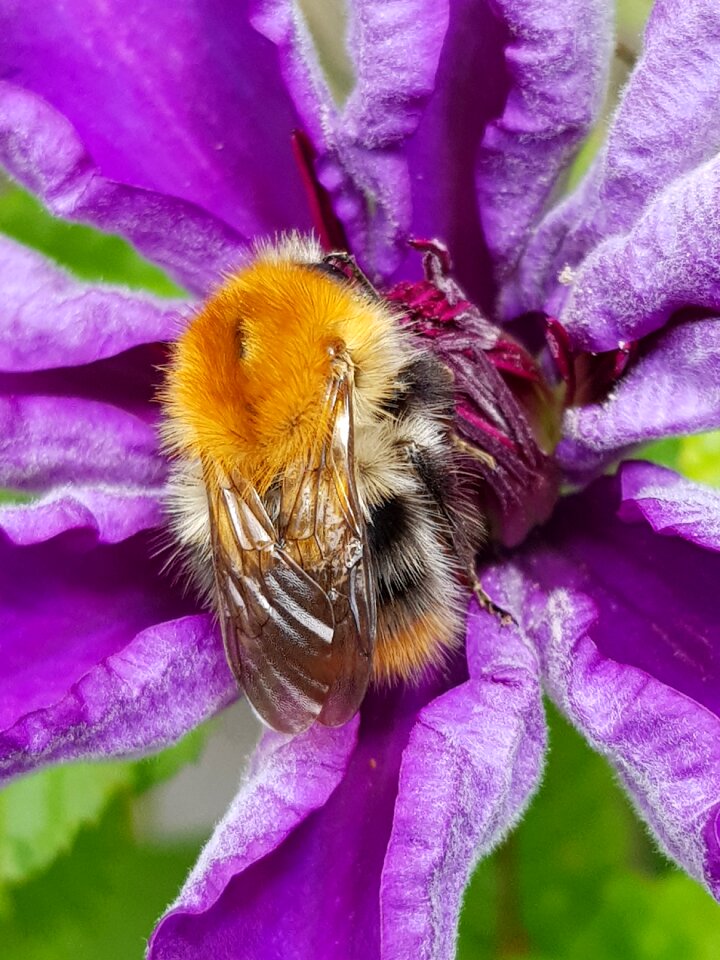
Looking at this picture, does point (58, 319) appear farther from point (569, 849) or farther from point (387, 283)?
point (569, 849)

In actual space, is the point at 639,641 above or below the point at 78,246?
above

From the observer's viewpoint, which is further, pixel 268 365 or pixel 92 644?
pixel 92 644

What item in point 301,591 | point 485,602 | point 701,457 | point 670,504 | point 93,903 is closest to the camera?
point 301,591

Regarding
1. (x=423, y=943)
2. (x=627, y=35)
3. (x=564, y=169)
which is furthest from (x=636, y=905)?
(x=627, y=35)

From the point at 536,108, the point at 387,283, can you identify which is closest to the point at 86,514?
the point at 387,283

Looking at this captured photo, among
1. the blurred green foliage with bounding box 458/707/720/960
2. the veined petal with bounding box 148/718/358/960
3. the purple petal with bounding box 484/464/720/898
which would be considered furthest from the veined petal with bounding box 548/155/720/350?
the blurred green foliage with bounding box 458/707/720/960

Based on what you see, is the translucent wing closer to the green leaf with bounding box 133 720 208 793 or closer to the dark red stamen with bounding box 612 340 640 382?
the dark red stamen with bounding box 612 340 640 382
